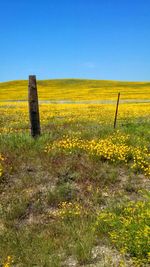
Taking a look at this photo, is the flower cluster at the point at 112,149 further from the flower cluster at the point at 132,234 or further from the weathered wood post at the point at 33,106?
the flower cluster at the point at 132,234

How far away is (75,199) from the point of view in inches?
410

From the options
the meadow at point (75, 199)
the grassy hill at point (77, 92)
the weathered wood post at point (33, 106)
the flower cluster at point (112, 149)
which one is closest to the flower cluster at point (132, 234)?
the meadow at point (75, 199)

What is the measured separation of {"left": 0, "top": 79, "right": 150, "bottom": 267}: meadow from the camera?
7496 mm

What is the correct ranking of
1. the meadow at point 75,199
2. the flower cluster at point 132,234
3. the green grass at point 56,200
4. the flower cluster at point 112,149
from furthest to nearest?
the flower cluster at point 112,149
the green grass at point 56,200
the meadow at point 75,199
the flower cluster at point 132,234

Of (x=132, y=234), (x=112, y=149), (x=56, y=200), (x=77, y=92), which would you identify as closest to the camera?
(x=132, y=234)

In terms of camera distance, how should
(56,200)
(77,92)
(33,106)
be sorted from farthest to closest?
(77,92)
(33,106)
(56,200)

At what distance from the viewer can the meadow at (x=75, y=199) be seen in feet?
24.6

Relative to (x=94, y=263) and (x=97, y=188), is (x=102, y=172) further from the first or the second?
(x=94, y=263)

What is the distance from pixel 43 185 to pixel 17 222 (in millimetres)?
1803

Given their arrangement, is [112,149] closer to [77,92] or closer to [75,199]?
[75,199]

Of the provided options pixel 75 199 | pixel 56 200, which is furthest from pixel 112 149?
pixel 56 200

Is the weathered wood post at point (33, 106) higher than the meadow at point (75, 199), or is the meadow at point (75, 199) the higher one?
the weathered wood post at point (33, 106)

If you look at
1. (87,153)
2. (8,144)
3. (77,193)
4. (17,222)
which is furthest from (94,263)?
(8,144)

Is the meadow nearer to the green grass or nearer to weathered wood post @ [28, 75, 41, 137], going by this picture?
the green grass
